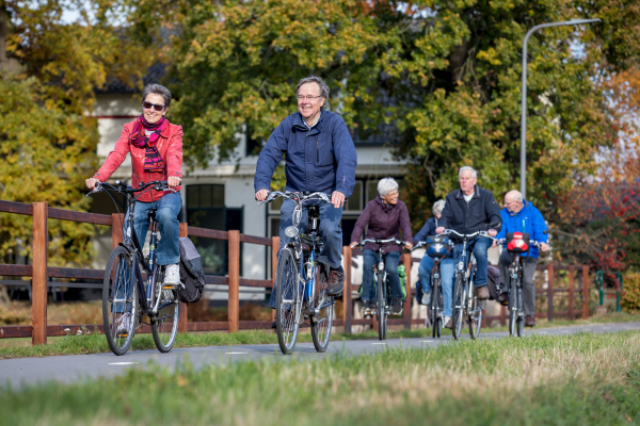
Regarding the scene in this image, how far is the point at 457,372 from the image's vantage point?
472 cm

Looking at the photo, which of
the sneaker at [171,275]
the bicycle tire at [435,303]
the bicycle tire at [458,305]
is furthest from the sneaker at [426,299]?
the sneaker at [171,275]

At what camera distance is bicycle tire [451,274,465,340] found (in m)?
10.3

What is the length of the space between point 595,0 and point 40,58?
14526 millimetres

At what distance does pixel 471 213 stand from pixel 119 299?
5507 millimetres

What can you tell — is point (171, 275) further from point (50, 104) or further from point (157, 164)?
point (50, 104)

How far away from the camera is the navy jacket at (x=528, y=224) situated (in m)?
11.4

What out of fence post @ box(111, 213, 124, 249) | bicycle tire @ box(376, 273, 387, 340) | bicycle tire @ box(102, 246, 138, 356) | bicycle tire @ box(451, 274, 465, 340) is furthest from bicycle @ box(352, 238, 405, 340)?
bicycle tire @ box(102, 246, 138, 356)

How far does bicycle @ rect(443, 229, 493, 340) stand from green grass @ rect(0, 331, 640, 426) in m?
4.70

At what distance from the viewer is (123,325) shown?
21.2 ft

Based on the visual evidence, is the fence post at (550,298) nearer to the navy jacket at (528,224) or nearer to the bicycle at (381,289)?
the navy jacket at (528,224)

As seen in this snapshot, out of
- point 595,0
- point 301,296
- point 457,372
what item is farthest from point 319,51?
point 457,372

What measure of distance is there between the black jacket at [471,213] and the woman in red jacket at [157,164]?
4582 millimetres

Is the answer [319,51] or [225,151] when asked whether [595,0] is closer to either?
[319,51]

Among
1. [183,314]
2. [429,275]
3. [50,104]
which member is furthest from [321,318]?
[50,104]
